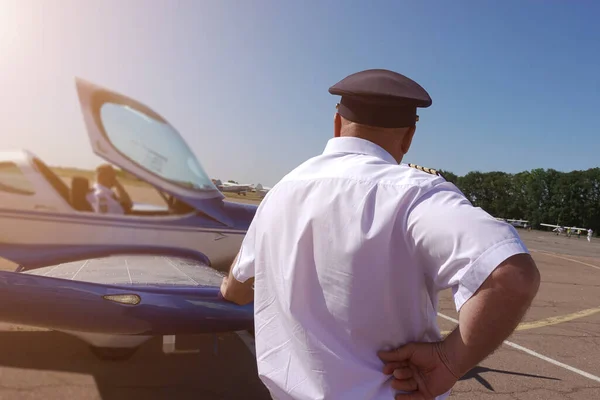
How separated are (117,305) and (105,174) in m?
1.43

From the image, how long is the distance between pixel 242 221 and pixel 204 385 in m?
1.89

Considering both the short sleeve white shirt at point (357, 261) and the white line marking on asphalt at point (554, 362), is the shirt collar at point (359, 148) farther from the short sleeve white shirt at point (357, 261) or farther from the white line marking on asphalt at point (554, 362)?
the white line marking on asphalt at point (554, 362)

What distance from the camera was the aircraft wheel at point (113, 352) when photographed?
12.0 feet

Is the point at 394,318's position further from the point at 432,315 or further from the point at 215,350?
the point at 215,350

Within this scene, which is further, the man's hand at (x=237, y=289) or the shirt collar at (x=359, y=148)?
the man's hand at (x=237, y=289)

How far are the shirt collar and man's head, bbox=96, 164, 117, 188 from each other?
3419 mm

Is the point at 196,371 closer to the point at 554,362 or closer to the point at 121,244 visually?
the point at 121,244

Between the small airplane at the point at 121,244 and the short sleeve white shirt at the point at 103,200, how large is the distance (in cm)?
5

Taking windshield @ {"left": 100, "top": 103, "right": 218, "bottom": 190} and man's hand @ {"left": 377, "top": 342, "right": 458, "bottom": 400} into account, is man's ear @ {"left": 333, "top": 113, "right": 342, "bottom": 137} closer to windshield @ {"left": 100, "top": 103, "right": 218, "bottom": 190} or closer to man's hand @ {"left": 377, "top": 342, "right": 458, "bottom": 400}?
man's hand @ {"left": 377, "top": 342, "right": 458, "bottom": 400}

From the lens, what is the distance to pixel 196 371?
3.62 m

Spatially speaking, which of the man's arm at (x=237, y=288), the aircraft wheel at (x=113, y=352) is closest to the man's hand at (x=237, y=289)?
the man's arm at (x=237, y=288)

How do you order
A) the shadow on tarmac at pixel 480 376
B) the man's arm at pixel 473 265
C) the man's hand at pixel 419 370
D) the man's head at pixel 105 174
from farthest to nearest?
1. the man's head at pixel 105 174
2. the shadow on tarmac at pixel 480 376
3. the man's hand at pixel 419 370
4. the man's arm at pixel 473 265

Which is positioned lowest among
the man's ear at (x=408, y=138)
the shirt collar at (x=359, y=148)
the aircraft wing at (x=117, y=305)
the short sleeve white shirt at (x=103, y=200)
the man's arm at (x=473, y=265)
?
the aircraft wing at (x=117, y=305)

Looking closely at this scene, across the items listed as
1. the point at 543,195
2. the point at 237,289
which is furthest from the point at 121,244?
the point at 543,195
